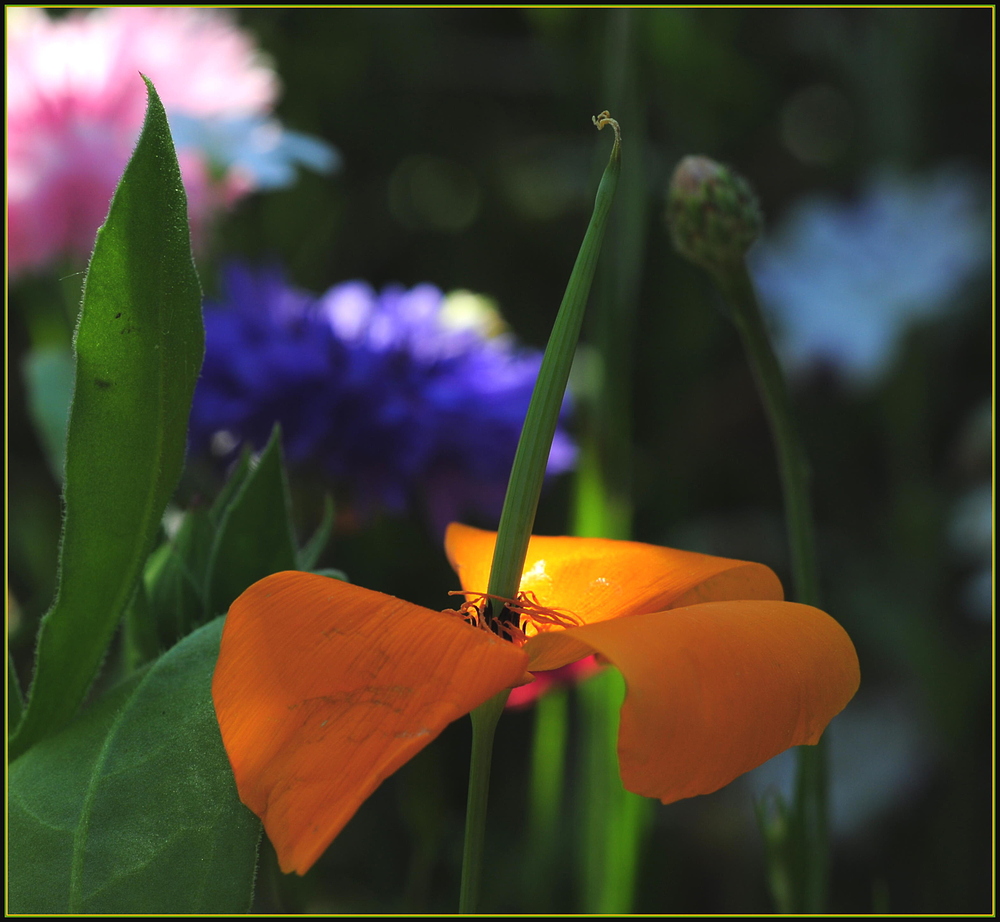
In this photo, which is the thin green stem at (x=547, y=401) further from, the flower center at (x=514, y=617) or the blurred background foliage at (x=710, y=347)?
the blurred background foliage at (x=710, y=347)

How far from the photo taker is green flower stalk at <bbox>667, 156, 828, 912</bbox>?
8.1 inches

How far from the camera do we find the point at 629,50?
287 millimetres

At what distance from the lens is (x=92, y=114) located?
35 cm

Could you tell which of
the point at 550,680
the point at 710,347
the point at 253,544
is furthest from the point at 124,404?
the point at 710,347

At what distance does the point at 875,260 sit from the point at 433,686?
28.6 inches

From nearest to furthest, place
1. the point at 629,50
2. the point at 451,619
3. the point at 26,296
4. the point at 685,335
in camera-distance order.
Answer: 1. the point at 451,619
2. the point at 629,50
3. the point at 26,296
4. the point at 685,335

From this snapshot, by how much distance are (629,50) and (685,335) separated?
345mm

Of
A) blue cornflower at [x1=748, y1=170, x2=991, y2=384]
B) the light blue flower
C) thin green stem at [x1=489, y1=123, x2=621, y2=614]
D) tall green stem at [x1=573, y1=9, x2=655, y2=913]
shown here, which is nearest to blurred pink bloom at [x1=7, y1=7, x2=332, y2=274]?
the light blue flower

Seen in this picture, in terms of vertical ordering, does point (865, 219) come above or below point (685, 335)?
above

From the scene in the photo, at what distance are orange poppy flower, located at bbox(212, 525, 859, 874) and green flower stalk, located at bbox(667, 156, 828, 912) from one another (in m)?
0.08

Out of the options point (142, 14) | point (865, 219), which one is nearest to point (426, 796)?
point (142, 14)

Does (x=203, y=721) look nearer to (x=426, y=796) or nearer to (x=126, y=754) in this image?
(x=126, y=754)

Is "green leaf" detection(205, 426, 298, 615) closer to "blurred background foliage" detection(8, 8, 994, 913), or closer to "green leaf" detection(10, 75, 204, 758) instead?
"green leaf" detection(10, 75, 204, 758)

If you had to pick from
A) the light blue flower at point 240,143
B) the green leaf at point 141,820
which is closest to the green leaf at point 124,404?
the green leaf at point 141,820
